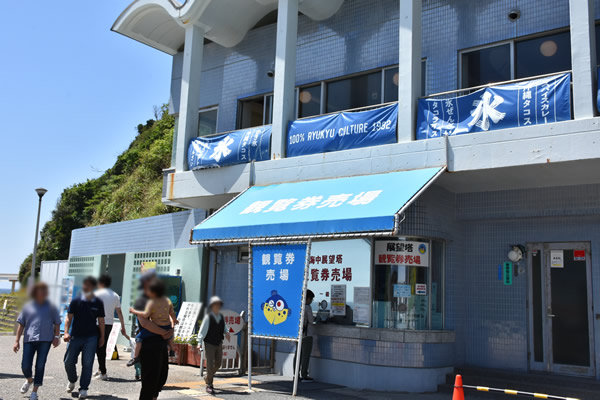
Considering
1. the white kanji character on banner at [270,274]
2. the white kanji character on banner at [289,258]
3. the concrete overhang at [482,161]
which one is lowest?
the white kanji character on banner at [270,274]

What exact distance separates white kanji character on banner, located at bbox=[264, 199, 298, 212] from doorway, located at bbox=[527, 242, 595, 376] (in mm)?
4565

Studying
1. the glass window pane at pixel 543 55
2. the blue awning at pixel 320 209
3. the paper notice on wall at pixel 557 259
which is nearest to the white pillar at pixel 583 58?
the glass window pane at pixel 543 55

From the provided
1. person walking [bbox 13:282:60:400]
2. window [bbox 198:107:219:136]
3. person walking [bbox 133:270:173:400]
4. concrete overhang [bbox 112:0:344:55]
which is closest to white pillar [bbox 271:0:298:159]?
concrete overhang [bbox 112:0:344:55]

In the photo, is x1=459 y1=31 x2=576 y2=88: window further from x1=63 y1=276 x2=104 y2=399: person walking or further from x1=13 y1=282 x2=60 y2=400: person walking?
x1=13 y1=282 x2=60 y2=400: person walking

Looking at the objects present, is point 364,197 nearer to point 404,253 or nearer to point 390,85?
point 404,253

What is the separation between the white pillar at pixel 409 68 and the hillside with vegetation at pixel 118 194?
815 inches

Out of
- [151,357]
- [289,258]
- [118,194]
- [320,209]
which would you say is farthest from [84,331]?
[118,194]

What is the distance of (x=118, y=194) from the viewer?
33469 millimetres

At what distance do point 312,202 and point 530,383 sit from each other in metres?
4.79

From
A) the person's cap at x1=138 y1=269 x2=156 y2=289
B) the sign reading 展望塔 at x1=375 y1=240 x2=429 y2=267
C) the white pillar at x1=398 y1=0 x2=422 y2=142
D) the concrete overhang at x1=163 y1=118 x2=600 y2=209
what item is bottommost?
the person's cap at x1=138 y1=269 x2=156 y2=289

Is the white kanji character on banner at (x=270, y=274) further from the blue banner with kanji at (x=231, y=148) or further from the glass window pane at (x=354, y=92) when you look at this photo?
the glass window pane at (x=354, y=92)

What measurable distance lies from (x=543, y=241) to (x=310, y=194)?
434cm

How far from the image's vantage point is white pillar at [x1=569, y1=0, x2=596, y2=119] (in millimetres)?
8836

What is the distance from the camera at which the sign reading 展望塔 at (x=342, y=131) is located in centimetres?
1081
